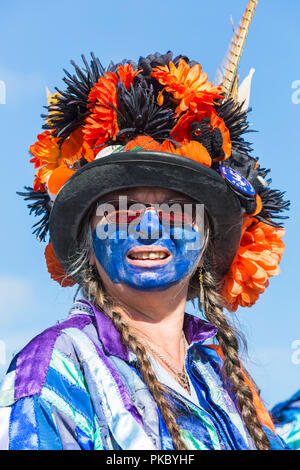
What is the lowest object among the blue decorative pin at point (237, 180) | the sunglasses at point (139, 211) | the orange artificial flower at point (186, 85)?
the sunglasses at point (139, 211)

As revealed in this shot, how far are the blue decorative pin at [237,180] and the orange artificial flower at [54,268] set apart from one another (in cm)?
108

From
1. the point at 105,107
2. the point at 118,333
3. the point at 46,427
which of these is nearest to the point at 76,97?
the point at 105,107

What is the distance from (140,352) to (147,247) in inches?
19.9

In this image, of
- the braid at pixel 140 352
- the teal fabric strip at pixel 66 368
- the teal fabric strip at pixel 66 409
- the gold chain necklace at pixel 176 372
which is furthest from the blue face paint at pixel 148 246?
the teal fabric strip at pixel 66 409

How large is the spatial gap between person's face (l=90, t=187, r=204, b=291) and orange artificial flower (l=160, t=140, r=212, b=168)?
0.67 feet

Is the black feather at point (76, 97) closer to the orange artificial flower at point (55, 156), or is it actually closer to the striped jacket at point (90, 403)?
the orange artificial flower at point (55, 156)

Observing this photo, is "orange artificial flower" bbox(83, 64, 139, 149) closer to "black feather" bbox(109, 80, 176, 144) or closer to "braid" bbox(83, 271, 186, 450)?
"black feather" bbox(109, 80, 176, 144)

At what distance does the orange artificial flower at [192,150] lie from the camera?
3.12 metres

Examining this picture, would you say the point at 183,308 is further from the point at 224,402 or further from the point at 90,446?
the point at 90,446

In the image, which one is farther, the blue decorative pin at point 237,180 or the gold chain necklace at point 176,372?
the blue decorative pin at point 237,180

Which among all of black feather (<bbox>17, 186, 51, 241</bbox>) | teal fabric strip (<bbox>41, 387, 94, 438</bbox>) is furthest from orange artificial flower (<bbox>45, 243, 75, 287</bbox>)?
teal fabric strip (<bbox>41, 387, 94, 438</bbox>)

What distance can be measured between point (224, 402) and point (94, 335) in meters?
0.74

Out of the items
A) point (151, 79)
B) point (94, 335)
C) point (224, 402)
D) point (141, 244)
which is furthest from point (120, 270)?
point (151, 79)

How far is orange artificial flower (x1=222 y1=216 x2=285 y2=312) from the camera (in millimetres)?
3652
